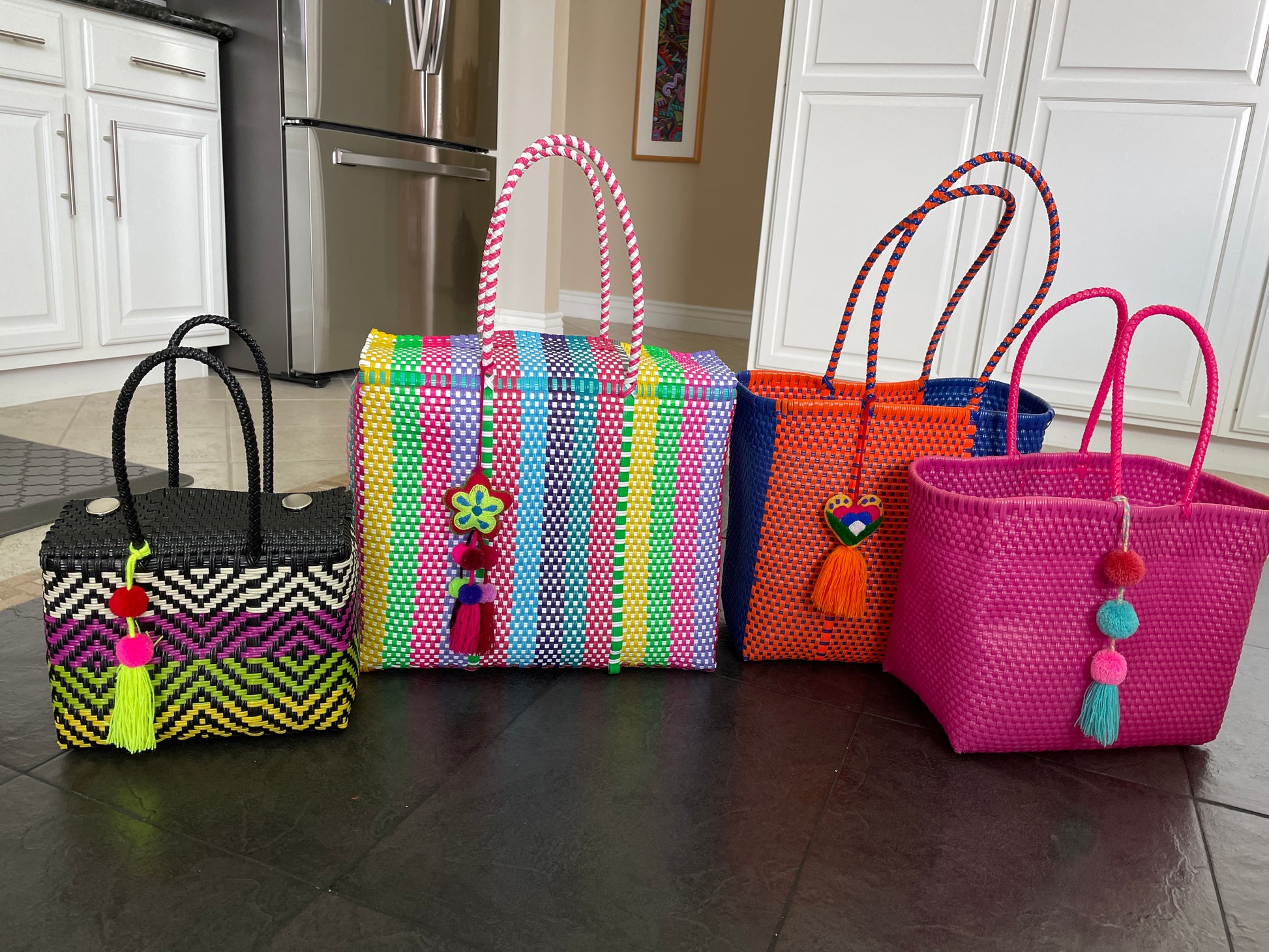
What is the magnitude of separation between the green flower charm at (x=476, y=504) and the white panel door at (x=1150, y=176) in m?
1.87

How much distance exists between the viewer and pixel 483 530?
1.00 m

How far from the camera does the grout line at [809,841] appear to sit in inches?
28.2

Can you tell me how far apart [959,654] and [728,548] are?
0.37m

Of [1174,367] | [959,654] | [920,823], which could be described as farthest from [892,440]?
[1174,367]

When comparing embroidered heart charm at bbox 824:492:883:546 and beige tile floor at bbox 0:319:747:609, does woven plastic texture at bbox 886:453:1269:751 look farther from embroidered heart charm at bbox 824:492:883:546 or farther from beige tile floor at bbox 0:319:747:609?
beige tile floor at bbox 0:319:747:609

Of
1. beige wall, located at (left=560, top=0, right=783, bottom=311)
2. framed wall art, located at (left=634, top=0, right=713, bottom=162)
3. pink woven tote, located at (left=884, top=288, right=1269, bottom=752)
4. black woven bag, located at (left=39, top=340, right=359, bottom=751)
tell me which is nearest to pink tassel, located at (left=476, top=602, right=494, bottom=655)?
black woven bag, located at (left=39, top=340, right=359, bottom=751)

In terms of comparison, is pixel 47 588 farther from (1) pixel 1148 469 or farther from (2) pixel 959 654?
(1) pixel 1148 469

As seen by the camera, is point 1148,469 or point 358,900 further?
point 1148,469

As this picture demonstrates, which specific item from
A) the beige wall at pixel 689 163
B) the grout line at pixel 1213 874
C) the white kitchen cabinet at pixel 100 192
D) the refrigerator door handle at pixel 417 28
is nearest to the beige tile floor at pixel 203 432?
the white kitchen cabinet at pixel 100 192

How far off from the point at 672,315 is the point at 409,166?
2300mm

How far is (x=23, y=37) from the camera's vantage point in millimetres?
2033

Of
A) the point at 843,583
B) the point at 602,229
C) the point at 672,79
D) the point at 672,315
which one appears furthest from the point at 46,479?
the point at 672,79

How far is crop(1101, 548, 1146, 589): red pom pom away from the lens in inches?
34.9

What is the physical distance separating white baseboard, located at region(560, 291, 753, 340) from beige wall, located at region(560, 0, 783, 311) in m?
0.04
